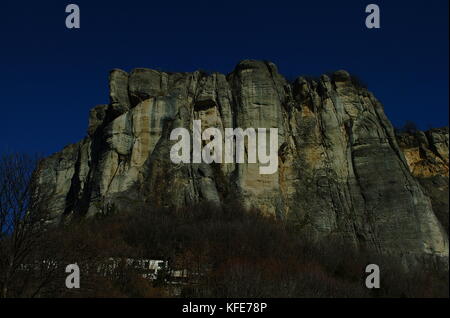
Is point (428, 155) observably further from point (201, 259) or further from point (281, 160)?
point (201, 259)

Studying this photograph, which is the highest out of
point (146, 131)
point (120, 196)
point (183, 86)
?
point (183, 86)

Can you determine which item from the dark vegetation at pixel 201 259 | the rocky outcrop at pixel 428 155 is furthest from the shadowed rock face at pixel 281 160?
the rocky outcrop at pixel 428 155

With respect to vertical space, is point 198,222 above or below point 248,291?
above

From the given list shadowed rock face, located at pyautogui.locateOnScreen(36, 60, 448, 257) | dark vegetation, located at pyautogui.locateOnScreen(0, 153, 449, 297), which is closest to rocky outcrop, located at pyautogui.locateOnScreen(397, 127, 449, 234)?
shadowed rock face, located at pyautogui.locateOnScreen(36, 60, 448, 257)

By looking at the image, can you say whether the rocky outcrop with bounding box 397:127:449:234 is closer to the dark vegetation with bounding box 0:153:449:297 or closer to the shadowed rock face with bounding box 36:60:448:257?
the shadowed rock face with bounding box 36:60:448:257

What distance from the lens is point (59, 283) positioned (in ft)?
65.8

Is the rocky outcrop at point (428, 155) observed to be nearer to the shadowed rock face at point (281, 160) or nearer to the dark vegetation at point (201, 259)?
the shadowed rock face at point (281, 160)

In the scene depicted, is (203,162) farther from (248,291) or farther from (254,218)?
(248,291)

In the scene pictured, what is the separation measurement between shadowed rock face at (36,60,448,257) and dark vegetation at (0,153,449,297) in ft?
8.23

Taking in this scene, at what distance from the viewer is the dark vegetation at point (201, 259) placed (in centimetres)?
2017

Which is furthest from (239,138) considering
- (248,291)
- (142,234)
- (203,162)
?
(248,291)

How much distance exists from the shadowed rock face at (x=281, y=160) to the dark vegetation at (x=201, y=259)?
8.23 feet

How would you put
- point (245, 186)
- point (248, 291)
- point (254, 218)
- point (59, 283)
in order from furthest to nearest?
point (245, 186)
point (254, 218)
point (248, 291)
point (59, 283)
